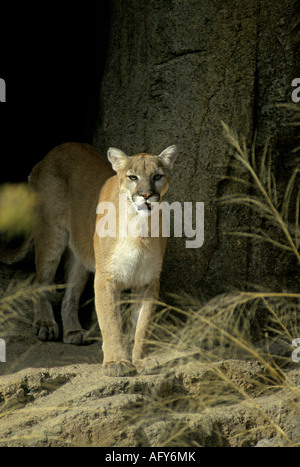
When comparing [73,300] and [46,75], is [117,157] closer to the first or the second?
[73,300]

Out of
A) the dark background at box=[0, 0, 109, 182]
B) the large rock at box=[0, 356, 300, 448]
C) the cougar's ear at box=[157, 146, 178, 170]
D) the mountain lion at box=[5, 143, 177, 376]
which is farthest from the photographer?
the dark background at box=[0, 0, 109, 182]

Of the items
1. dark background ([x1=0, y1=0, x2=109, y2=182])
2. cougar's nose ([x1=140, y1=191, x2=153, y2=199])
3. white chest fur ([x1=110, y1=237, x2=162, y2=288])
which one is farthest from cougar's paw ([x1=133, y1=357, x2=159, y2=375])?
dark background ([x1=0, y1=0, x2=109, y2=182])

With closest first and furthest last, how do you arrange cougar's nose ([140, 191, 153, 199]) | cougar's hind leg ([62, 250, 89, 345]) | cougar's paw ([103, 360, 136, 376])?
cougar's paw ([103, 360, 136, 376]) < cougar's nose ([140, 191, 153, 199]) < cougar's hind leg ([62, 250, 89, 345])

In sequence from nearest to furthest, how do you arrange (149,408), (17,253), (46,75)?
(149,408)
(17,253)
(46,75)

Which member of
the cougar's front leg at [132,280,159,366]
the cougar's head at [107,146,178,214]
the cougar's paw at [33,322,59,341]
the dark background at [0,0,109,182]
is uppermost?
the dark background at [0,0,109,182]

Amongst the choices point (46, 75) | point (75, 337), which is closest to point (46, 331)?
point (75, 337)

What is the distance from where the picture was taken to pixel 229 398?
3365 millimetres

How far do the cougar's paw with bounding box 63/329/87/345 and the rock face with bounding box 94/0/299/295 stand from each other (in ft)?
2.13

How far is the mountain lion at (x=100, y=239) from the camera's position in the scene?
A: 12.0 ft

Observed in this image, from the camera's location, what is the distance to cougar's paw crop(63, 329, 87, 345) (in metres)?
4.31

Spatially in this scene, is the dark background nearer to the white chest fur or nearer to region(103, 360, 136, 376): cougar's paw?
the white chest fur

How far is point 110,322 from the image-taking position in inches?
145

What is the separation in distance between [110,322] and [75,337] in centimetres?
74

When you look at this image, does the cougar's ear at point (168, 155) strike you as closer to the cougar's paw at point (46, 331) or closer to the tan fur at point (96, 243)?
the tan fur at point (96, 243)
